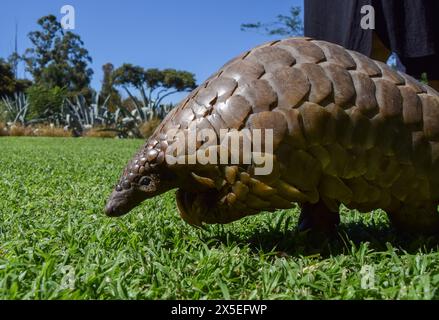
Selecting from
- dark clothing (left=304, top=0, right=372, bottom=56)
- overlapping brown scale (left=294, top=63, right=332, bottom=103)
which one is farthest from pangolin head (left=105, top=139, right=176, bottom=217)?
dark clothing (left=304, top=0, right=372, bottom=56)

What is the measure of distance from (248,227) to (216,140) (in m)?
0.75

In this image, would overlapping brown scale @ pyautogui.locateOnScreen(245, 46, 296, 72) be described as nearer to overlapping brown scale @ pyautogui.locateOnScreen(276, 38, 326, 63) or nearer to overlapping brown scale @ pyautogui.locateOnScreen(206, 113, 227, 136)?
overlapping brown scale @ pyautogui.locateOnScreen(276, 38, 326, 63)

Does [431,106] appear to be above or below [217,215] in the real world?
above

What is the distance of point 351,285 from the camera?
126 cm

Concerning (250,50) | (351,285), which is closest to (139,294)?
(351,285)

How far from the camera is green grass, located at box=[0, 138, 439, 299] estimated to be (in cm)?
123

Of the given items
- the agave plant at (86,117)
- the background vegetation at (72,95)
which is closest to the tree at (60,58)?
the background vegetation at (72,95)

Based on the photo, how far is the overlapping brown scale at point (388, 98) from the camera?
58.7 inches

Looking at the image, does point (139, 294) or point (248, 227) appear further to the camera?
point (248, 227)

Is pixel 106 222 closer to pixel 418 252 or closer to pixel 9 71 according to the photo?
pixel 418 252

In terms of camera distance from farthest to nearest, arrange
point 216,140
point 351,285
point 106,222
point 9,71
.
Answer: point 9,71, point 106,222, point 216,140, point 351,285

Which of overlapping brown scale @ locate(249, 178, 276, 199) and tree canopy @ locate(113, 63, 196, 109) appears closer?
overlapping brown scale @ locate(249, 178, 276, 199)

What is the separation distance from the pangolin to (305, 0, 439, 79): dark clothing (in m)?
0.83

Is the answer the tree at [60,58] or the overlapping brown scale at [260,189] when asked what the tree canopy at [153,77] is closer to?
→ the tree at [60,58]
